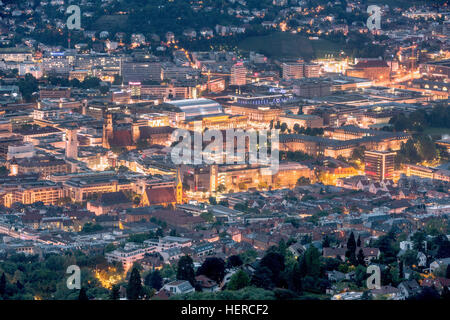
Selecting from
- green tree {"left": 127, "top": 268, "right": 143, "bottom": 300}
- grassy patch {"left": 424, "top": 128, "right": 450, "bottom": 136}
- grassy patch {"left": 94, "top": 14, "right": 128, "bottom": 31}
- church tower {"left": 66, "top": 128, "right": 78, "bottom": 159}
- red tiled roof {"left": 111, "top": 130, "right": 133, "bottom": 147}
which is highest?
grassy patch {"left": 94, "top": 14, "right": 128, "bottom": 31}

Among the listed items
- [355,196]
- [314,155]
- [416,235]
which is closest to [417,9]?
[314,155]

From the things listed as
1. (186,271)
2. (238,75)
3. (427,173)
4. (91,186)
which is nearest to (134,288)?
(186,271)

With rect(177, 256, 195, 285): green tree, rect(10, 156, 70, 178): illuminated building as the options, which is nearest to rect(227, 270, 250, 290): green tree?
rect(177, 256, 195, 285): green tree

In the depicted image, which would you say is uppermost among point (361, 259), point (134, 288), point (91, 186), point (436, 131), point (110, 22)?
point (110, 22)

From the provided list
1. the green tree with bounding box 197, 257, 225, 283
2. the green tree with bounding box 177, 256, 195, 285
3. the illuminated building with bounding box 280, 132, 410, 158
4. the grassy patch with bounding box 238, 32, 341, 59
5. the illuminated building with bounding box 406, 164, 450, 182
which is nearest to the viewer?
the green tree with bounding box 177, 256, 195, 285

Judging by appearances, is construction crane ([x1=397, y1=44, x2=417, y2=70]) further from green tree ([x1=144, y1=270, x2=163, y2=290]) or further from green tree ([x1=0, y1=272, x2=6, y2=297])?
green tree ([x1=0, y1=272, x2=6, y2=297])

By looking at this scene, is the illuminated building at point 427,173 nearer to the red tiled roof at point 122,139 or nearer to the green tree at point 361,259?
the red tiled roof at point 122,139

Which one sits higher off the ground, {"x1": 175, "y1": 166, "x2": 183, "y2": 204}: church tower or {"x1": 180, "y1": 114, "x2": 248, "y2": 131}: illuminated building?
{"x1": 175, "y1": 166, "x2": 183, "y2": 204}: church tower

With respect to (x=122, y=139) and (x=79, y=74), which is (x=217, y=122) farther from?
(x=79, y=74)
